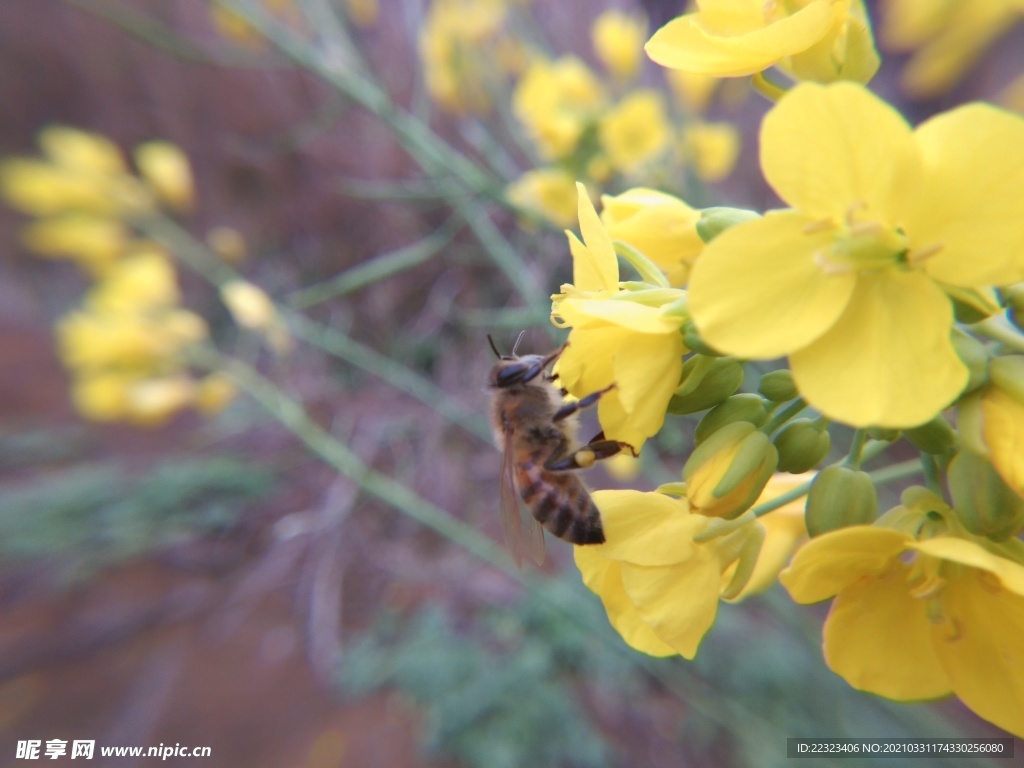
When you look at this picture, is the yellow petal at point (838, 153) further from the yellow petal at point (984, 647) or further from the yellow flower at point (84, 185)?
the yellow flower at point (84, 185)

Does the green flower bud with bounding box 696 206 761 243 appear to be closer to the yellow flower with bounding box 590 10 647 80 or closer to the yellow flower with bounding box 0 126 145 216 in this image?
the yellow flower with bounding box 590 10 647 80

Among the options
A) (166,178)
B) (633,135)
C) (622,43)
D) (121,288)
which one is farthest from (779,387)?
(166,178)

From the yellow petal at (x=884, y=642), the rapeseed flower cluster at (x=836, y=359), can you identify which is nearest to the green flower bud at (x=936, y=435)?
the rapeseed flower cluster at (x=836, y=359)

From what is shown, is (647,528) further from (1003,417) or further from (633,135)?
(633,135)

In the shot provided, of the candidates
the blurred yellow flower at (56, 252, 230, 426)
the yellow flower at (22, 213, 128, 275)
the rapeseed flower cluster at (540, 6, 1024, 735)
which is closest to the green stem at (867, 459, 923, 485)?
the rapeseed flower cluster at (540, 6, 1024, 735)

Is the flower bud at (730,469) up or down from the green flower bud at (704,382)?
down

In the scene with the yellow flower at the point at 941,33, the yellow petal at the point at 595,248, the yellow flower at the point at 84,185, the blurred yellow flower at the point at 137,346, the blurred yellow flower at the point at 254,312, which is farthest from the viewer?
the yellow flower at the point at 84,185
